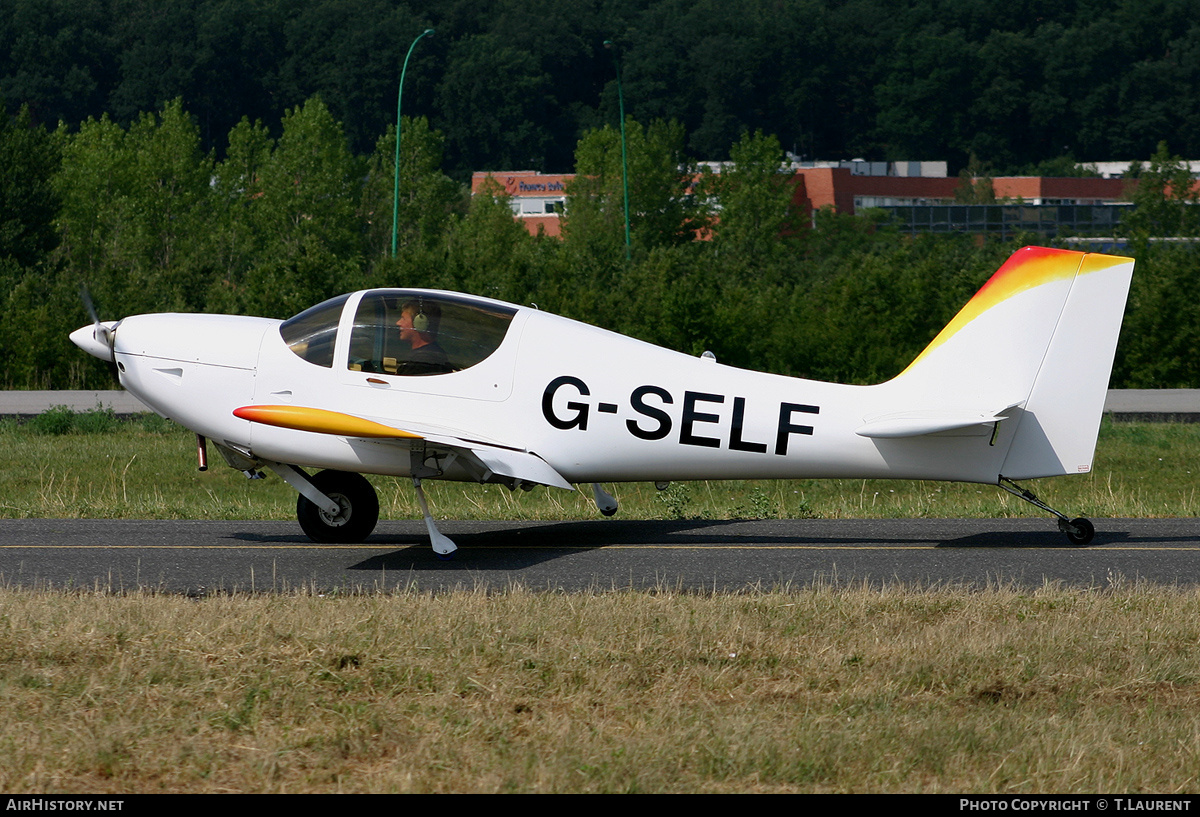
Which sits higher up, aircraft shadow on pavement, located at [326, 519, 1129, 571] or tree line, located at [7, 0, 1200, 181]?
tree line, located at [7, 0, 1200, 181]

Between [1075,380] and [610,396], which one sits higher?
[1075,380]

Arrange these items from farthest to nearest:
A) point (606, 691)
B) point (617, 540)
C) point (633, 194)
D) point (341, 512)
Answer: point (633, 194) < point (617, 540) < point (341, 512) < point (606, 691)

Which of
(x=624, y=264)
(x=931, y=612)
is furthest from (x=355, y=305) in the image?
(x=624, y=264)

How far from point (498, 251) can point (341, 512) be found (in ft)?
145

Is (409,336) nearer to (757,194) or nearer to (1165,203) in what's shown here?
(757,194)

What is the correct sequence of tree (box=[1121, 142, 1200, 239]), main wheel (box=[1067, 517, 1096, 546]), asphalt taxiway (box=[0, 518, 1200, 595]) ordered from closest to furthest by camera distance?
asphalt taxiway (box=[0, 518, 1200, 595])
main wheel (box=[1067, 517, 1096, 546])
tree (box=[1121, 142, 1200, 239])

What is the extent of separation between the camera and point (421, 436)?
964cm

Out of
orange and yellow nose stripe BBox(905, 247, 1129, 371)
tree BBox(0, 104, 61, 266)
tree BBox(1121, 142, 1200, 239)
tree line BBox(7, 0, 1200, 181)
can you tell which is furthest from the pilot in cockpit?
tree line BBox(7, 0, 1200, 181)

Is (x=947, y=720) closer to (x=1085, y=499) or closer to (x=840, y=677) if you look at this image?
(x=840, y=677)

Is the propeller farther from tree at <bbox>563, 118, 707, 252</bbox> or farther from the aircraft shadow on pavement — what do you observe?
tree at <bbox>563, 118, 707, 252</bbox>

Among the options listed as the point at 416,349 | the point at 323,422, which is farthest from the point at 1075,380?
the point at 323,422

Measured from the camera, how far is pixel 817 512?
1341cm

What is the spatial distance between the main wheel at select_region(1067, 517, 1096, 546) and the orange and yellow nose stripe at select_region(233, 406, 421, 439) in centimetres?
515

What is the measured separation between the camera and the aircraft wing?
30.9 ft
